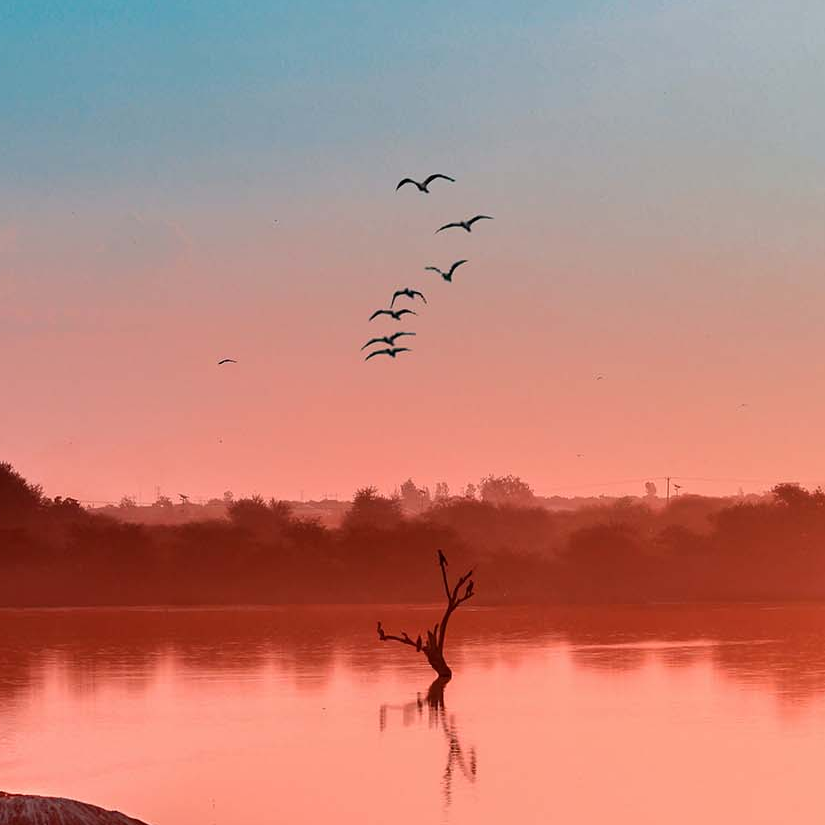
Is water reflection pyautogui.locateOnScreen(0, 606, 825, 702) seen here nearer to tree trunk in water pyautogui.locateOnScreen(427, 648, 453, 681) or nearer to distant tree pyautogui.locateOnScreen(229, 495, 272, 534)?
tree trunk in water pyautogui.locateOnScreen(427, 648, 453, 681)

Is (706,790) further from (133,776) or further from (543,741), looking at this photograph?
(133,776)

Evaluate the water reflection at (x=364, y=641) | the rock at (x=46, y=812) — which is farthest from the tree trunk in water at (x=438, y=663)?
the rock at (x=46, y=812)

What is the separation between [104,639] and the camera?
73.6 m

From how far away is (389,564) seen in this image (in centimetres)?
10300

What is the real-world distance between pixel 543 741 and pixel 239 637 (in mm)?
35380

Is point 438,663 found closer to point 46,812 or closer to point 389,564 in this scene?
point 46,812

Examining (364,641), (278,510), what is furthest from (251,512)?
(364,641)

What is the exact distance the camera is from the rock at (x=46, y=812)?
68.5ft

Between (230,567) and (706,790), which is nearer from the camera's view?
(706,790)

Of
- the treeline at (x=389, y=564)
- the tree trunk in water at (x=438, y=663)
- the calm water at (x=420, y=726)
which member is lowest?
the calm water at (x=420, y=726)

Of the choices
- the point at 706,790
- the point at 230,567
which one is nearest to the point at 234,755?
the point at 706,790

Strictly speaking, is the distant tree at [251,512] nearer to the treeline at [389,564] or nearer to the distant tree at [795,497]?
the treeline at [389,564]

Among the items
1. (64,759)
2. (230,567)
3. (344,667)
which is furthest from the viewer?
(230,567)

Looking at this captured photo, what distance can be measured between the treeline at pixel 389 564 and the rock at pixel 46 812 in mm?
76758
